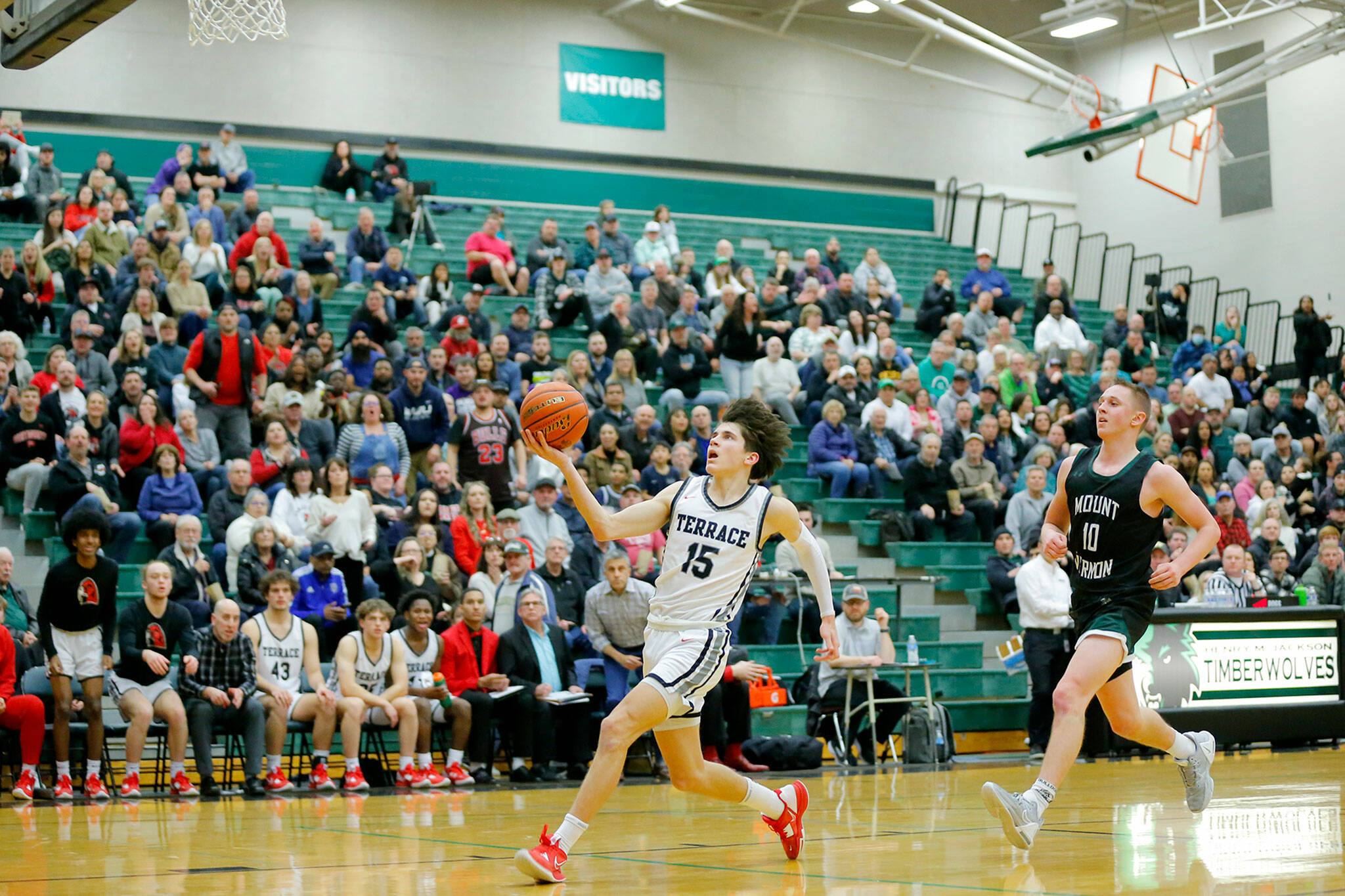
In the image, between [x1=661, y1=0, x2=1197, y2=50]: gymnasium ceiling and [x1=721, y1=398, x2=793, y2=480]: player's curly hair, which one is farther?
[x1=661, y1=0, x2=1197, y2=50]: gymnasium ceiling

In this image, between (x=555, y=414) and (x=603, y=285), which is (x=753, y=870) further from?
(x=603, y=285)

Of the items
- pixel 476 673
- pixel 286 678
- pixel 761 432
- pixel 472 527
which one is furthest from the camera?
pixel 472 527

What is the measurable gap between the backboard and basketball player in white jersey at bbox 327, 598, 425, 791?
19.8 meters

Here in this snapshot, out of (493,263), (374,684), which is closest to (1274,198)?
(493,263)

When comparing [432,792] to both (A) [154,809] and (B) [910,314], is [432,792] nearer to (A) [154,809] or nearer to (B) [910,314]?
(A) [154,809]

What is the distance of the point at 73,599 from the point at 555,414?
6.19 m

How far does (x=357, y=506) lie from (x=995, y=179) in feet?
65.7

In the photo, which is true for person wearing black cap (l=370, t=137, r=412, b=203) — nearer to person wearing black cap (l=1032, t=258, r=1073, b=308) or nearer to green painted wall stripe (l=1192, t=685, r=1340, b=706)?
person wearing black cap (l=1032, t=258, r=1073, b=308)

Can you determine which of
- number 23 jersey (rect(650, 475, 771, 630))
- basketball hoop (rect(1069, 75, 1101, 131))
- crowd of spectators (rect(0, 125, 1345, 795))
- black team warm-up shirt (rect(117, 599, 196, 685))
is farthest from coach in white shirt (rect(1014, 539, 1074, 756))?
basketball hoop (rect(1069, 75, 1101, 131))

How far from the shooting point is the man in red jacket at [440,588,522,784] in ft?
38.8

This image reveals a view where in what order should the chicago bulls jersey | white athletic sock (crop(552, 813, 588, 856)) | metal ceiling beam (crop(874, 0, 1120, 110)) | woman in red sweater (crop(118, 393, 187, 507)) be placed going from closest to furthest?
white athletic sock (crop(552, 813, 588, 856))
woman in red sweater (crop(118, 393, 187, 507))
the chicago bulls jersey
metal ceiling beam (crop(874, 0, 1120, 110))

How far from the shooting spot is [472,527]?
13586 mm

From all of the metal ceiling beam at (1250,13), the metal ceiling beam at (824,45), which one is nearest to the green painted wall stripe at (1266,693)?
the metal ceiling beam at (1250,13)

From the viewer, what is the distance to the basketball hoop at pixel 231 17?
9.69 m
